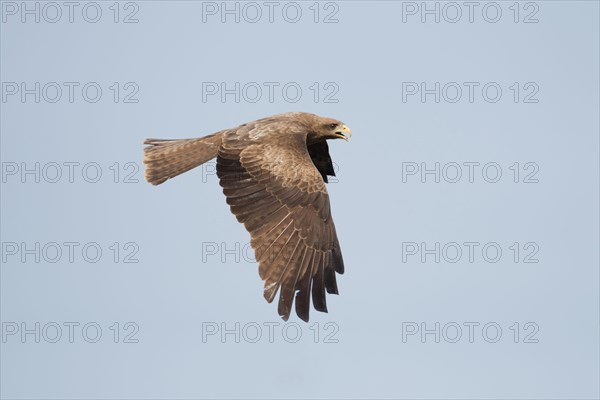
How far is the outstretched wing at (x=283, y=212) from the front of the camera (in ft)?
64.5

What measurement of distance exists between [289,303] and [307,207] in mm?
1773

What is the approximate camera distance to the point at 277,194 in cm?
2066

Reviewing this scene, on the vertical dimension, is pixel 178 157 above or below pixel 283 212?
above

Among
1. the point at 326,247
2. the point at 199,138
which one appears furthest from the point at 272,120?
the point at 326,247

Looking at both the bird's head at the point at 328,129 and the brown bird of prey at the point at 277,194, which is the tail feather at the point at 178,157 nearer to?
the brown bird of prey at the point at 277,194

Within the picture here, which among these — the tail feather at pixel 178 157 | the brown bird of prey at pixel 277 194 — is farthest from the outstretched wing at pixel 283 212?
the tail feather at pixel 178 157

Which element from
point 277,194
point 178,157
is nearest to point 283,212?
point 277,194

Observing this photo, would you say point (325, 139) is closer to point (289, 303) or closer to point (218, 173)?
point (218, 173)

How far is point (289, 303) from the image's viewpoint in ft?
63.7

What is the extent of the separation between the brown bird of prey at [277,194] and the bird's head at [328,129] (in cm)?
15

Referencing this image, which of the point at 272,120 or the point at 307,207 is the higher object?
the point at 272,120

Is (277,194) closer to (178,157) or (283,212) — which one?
(283,212)

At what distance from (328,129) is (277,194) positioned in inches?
110

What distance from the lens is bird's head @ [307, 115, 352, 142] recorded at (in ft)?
75.6
